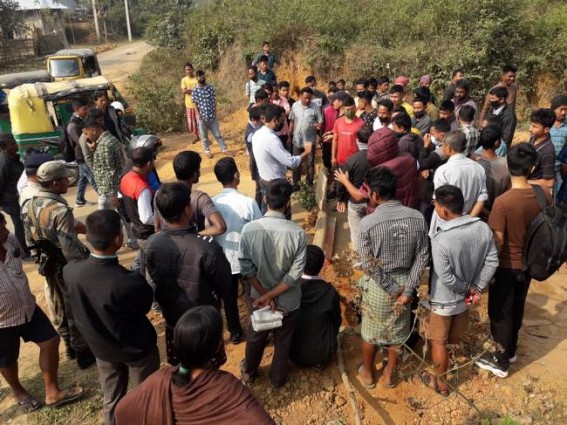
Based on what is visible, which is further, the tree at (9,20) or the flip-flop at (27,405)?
the tree at (9,20)

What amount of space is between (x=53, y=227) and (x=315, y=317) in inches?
87.9

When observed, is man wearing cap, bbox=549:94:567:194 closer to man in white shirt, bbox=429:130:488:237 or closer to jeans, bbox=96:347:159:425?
man in white shirt, bbox=429:130:488:237

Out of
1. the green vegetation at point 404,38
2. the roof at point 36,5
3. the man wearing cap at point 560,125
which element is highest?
the roof at point 36,5

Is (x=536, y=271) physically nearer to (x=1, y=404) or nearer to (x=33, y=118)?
(x=1, y=404)

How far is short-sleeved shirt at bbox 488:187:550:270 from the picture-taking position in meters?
3.19

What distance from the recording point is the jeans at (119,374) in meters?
2.88

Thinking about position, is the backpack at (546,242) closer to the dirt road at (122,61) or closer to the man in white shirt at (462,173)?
the man in white shirt at (462,173)

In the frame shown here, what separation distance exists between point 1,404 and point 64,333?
2.27 feet

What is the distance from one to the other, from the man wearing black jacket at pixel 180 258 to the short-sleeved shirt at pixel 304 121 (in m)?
3.99

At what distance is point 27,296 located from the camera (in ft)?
10.5

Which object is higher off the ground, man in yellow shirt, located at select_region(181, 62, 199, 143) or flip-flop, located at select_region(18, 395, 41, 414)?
man in yellow shirt, located at select_region(181, 62, 199, 143)

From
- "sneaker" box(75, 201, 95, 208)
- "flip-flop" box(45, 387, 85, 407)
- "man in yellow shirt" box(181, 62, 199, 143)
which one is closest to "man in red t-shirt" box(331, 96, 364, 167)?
"flip-flop" box(45, 387, 85, 407)

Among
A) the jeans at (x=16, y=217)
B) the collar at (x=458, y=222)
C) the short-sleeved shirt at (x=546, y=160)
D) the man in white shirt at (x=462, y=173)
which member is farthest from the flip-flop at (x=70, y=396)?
the short-sleeved shirt at (x=546, y=160)

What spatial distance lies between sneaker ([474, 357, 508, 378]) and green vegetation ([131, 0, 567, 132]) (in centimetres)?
987
